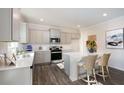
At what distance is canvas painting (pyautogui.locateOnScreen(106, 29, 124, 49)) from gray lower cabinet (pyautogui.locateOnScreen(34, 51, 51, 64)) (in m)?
3.57

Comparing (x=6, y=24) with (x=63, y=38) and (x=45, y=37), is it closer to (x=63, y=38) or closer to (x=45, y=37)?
Answer: (x=45, y=37)

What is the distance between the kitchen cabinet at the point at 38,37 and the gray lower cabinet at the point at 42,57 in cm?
78

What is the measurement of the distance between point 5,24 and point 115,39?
4.61 meters

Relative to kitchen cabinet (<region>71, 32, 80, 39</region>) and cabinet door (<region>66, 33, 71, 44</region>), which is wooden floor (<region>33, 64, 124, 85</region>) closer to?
cabinet door (<region>66, 33, 71, 44</region>)

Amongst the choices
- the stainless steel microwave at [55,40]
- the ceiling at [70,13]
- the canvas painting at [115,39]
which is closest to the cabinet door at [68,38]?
the stainless steel microwave at [55,40]

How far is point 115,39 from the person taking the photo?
14.6ft

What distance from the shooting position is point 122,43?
416 cm
